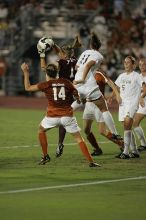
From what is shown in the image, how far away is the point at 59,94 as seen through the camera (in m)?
13.2

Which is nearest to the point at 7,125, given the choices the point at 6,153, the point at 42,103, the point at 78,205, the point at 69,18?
the point at 6,153

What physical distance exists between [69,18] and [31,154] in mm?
22798

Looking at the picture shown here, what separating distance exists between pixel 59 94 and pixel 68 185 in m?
2.40

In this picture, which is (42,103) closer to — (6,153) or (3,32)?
(3,32)

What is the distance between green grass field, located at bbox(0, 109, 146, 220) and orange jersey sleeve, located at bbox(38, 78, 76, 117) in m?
0.89

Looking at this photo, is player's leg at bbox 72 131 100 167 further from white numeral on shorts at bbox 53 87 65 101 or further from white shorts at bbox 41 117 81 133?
white numeral on shorts at bbox 53 87 65 101

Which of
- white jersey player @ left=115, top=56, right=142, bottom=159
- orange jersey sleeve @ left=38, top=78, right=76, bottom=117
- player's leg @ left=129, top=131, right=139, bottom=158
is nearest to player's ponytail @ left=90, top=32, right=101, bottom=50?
white jersey player @ left=115, top=56, right=142, bottom=159

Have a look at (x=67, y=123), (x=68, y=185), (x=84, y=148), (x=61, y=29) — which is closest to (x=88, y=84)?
(x=67, y=123)

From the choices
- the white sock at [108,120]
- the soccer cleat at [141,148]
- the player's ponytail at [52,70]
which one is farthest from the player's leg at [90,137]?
the player's ponytail at [52,70]

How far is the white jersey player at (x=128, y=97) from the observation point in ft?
47.5

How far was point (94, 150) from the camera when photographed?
50.7 ft

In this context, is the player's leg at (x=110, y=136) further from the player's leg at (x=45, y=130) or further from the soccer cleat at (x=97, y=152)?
the player's leg at (x=45, y=130)

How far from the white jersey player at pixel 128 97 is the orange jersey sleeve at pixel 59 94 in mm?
1583

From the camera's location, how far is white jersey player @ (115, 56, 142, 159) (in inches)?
570
